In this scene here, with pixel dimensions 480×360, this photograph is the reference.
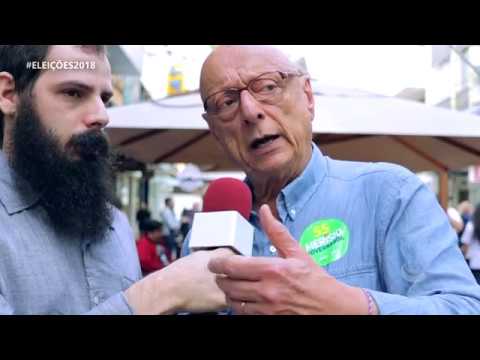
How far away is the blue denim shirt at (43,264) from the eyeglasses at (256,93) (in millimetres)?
544

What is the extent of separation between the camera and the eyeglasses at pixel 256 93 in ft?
4.91

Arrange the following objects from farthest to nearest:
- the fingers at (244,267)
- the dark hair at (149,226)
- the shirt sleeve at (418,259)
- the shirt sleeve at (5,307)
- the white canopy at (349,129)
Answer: the dark hair at (149,226), the white canopy at (349,129), the shirt sleeve at (5,307), the shirt sleeve at (418,259), the fingers at (244,267)

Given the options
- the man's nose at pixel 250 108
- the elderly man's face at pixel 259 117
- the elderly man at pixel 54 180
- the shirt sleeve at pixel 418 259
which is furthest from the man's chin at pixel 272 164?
the elderly man at pixel 54 180

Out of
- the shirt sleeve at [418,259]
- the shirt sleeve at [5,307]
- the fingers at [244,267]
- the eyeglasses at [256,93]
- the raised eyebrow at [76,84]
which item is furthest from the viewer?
the raised eyebrow at [76,84]

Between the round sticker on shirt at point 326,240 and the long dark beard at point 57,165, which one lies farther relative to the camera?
the long dark beard at point 57,165

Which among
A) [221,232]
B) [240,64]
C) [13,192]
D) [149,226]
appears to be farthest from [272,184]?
[149,226]

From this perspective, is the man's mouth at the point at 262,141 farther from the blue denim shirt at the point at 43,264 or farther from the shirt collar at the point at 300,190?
the blue denim shirt at the point at 43,264

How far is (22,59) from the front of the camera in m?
1.62

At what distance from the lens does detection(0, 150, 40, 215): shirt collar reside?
1.55 metres
